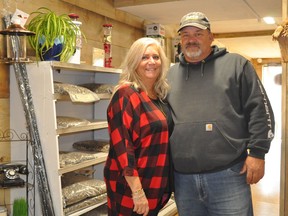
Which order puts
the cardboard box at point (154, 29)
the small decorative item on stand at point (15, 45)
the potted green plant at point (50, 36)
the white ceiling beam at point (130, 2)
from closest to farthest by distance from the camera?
the small decorative item on stand at point (15, 45) < the potted green plant at point (50, 36) < the white ceiling beam at point (130, 2) < the cardboard box at point (154, 29)

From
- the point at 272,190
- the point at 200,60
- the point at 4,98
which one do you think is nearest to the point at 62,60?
the point at 4,98

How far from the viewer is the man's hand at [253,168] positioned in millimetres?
1779

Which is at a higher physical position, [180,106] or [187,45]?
[187,45]

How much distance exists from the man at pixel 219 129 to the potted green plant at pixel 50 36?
84 cm

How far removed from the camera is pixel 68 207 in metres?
2.41

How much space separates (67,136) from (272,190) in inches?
118

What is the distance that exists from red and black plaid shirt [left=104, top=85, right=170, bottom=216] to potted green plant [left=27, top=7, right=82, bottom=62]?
0.73 meters

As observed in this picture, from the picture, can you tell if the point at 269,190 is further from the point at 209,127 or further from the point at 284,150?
the point at 209,127

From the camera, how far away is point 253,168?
178 centimetres

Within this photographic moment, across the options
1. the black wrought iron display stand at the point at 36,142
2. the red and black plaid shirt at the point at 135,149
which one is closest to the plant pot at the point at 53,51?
the black wrought iron display stand at the point at 36,142

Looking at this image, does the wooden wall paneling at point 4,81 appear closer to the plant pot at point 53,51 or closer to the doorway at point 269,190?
the plant pot at point 53,51

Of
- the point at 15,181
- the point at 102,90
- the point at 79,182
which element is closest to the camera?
the point at 15,181

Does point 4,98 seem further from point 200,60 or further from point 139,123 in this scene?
point 200,60

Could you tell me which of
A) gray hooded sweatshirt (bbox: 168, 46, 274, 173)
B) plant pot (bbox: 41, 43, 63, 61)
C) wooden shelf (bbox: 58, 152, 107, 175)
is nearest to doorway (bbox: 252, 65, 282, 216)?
wooden shelf (bbox: 58, 152, 107, 175)
